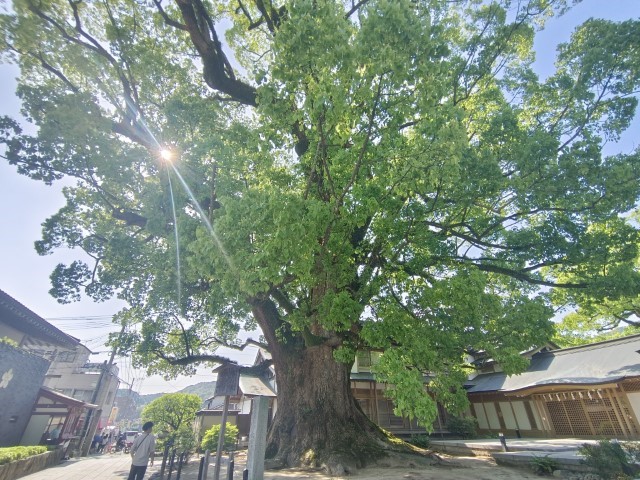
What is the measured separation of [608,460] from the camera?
22.2ft

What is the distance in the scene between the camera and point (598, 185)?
24.9 feet

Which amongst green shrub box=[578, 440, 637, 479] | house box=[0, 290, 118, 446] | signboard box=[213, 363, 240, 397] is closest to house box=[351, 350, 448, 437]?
signboard box=[213, 363, 240, 397]

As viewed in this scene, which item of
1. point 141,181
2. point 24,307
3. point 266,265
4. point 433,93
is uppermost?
point 141,181

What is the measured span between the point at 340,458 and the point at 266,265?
5727mm

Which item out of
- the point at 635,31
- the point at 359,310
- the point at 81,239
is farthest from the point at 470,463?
the point at 81,239

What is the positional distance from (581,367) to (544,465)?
1040 centimetres

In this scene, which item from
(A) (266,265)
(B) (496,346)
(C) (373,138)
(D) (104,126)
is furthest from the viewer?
(D) (104,126)

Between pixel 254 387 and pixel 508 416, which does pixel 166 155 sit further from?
pixel 508 416

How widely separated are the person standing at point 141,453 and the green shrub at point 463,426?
57.2 feet

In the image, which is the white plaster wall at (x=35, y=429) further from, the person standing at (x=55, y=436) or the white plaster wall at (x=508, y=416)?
the white plaster wall at (x=508, y=416)

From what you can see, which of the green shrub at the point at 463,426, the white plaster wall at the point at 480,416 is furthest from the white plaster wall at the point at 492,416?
the green shrub at the point at 463,426

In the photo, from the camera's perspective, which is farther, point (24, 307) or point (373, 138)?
point (24, 307)

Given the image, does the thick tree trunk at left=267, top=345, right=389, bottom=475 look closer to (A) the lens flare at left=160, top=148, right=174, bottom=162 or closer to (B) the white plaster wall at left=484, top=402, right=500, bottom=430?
(A) the lens flare at left=160, top=148, right=174, bottom=162

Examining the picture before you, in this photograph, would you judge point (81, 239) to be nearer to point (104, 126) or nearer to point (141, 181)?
point (141, 181)
